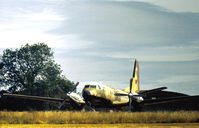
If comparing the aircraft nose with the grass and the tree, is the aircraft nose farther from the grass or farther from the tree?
the tree

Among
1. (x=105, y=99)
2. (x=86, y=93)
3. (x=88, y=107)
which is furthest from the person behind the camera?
(x=88, y=107)

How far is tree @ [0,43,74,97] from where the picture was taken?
227ft

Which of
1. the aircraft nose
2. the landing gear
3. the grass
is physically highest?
the aircraft nose

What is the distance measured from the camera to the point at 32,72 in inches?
2756

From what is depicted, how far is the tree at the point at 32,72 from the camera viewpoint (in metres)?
69.2

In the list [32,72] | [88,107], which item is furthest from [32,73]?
[88,107]

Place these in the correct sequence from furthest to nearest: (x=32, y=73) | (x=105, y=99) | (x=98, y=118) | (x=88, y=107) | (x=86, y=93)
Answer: (x=32, y=73) → (x=88, y=107) → (x=105, y=99) → (x=86, y=93) → (x=98, y=118)

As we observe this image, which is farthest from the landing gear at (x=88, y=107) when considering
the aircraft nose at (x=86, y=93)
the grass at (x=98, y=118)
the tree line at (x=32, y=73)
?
the tree line at (x=32, y=73)

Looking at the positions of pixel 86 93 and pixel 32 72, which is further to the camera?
pixel 32 72

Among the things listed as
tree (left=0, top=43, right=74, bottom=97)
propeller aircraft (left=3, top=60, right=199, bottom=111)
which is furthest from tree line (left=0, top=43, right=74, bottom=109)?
propeller aircraft (left=3, top=60, right=199, bottom=111)

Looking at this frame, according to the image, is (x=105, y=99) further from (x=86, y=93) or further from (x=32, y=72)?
(x=32, y=72)

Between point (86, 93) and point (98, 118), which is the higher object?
point (86, 93)

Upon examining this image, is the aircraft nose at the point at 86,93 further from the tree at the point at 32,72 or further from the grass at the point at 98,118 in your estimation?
the tree at the point at 32,72

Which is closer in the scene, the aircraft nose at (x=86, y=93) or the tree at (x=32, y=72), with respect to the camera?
the aircraft nose at (x=86, y=93)
